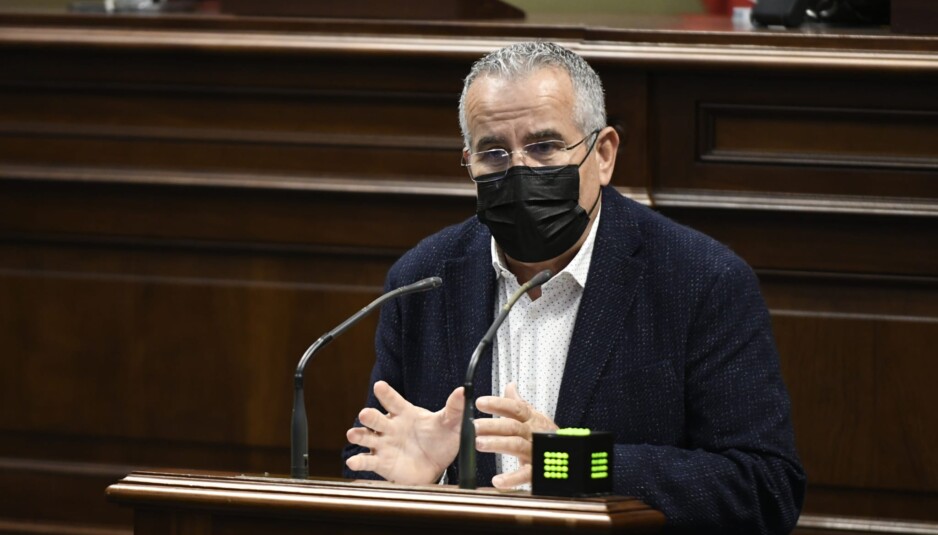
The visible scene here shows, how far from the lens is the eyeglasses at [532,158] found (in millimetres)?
2320

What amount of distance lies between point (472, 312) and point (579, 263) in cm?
20

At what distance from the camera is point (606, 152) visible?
2.43 metres

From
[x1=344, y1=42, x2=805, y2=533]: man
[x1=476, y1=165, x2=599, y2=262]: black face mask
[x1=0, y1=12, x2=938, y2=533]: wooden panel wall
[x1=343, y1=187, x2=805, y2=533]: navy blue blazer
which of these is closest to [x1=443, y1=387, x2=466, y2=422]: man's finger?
[x1=344, y1=42, x2=805, y2=533]: man

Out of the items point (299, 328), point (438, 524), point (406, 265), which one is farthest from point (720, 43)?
point (438, 524)

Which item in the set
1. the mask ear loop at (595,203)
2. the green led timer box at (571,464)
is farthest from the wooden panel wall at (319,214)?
the green led timer box at (571,464)

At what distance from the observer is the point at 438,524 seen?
1710mm

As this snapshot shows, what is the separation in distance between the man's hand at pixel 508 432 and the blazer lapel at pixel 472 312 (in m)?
0.36

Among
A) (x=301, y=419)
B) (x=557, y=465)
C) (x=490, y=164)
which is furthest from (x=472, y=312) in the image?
(x=557, y=465)

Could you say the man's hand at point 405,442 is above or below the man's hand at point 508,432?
below

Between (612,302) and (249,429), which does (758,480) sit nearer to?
(612,302)

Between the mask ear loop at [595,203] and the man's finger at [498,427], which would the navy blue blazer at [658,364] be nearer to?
the mask ear loop at [595,203]

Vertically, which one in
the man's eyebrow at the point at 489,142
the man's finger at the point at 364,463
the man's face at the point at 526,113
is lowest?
the man's finger at the point at 364,463

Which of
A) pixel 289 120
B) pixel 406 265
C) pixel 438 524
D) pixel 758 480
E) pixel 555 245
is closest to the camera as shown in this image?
pixel 438 524

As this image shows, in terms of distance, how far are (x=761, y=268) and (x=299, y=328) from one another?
1.04 meters
